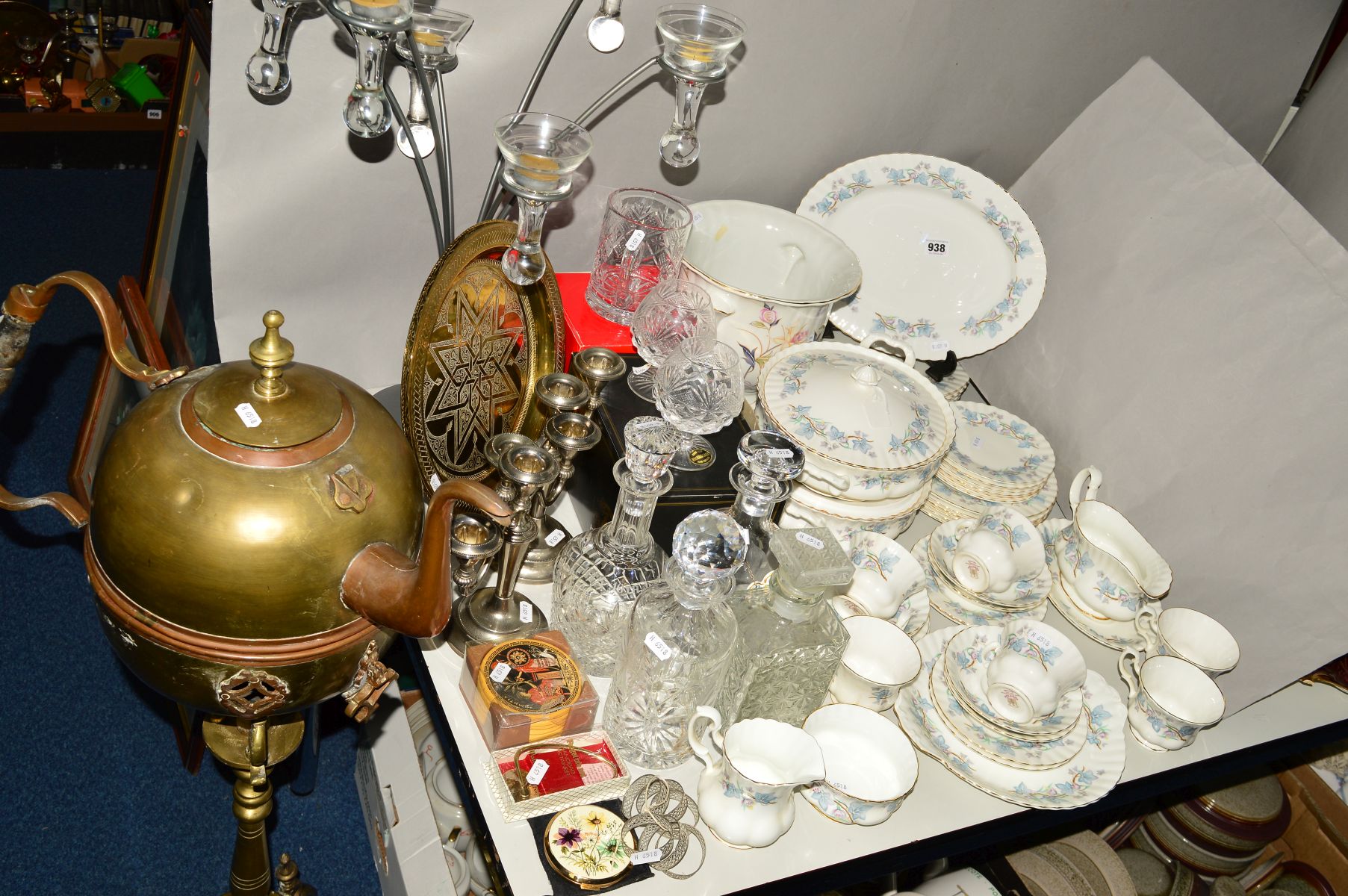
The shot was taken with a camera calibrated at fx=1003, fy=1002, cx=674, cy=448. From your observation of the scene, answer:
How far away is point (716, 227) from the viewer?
67.2 inches

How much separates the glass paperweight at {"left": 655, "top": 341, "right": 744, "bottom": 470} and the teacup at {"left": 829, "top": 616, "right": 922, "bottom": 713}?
0.31m

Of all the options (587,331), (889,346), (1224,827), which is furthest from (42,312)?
(1224,827)

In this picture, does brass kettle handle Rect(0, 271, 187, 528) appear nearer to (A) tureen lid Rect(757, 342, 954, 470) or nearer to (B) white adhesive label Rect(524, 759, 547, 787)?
(B) white adhesive label Rect(524, 759, 547, 787)

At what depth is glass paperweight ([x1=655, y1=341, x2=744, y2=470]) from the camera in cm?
137

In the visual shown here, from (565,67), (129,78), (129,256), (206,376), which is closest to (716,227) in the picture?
(565,67)

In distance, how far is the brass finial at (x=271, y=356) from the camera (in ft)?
3.13

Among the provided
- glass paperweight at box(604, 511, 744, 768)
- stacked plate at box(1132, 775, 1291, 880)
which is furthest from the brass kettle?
stacked plate at box(1132, 775, 1291, 880)

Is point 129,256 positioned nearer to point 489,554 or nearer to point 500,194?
point 500,194

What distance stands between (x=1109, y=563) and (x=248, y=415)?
4.15ft

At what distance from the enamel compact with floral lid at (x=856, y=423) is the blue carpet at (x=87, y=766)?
44.4 inches

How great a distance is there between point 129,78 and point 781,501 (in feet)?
8.91

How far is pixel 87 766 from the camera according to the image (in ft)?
6.07

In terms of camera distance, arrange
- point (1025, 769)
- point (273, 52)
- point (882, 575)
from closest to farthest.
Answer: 1. point (273, 52)
2. point (1025, 769)
3. point (882, 575)

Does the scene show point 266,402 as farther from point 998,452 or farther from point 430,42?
point 998,452
